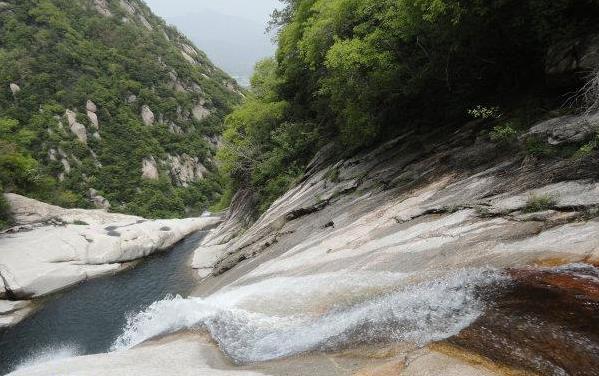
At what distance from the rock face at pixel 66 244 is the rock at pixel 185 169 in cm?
2859

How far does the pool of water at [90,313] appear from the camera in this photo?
24609mm

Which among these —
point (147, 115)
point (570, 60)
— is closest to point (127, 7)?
point (147, 115)

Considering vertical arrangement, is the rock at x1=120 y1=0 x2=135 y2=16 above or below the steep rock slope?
above

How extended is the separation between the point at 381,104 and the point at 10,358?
83.8 ft

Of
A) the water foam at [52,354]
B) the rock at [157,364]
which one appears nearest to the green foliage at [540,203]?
the rock at [157,364]

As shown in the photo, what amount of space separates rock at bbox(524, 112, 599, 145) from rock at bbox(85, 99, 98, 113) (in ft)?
257

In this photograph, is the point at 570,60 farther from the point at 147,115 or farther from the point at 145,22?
the point at 145,22

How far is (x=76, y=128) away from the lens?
71.7 meters

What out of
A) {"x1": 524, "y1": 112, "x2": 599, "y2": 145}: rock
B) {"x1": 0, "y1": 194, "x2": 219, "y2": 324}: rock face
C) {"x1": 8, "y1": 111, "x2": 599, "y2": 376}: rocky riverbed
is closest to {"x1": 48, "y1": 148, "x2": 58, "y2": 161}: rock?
{"x1": 0, "y1": 194, "x2": 219, "y2": 324}: rock face

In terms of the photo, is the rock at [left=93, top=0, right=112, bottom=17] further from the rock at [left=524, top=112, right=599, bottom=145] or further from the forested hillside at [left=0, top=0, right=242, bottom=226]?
the rock at [left=524, top=112, right=599, bottom=145]

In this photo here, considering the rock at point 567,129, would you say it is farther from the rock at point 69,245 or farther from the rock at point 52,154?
the rock at point 52,154

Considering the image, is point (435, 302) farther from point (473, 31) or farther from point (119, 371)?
point (473, 31)

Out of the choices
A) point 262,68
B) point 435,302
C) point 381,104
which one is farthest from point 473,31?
point 262,68

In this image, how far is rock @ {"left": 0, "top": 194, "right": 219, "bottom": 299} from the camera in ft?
112
